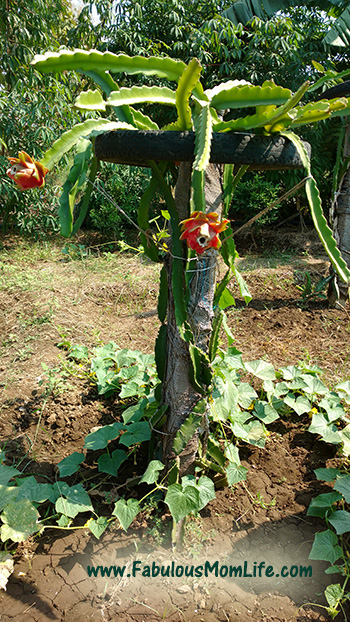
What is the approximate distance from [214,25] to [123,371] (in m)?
4.98

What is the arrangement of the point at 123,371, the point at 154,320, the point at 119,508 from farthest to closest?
1. the point at 154,320
2. the point at 123,371
3. the point at 119,508

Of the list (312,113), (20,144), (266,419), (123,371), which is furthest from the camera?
(20,144)

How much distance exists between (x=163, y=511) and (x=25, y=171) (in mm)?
1182

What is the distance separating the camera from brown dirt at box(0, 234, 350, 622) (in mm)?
1199

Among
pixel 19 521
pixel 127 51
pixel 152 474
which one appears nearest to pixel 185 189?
pixel 152 474

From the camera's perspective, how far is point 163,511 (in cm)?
145

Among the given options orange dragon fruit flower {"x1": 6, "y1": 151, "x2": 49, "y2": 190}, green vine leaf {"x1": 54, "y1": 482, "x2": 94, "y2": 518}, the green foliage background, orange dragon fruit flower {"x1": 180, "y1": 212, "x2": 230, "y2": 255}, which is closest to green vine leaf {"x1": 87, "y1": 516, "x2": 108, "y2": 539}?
green vine leaf {"x1": 54, "y1": 482, "x2": 94, "y2": 518}

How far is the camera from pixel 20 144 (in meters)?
5.01

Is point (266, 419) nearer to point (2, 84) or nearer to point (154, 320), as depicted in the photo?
point (154, 320)

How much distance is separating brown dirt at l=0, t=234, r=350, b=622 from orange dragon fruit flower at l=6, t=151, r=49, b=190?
1.11 m

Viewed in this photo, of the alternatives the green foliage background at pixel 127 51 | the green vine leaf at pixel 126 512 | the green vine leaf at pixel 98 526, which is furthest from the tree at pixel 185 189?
the green foliage background at pixel 127 51

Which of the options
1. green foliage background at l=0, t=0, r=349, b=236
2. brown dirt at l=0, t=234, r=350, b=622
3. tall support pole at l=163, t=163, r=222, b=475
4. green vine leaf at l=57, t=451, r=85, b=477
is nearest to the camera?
brown dirt at l=0, t=234, r=350, b=622

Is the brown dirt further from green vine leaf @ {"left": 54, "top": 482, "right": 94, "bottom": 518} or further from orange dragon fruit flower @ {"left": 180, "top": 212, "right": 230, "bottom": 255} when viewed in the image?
orange dragon fruit flower @ {"left": 180, "top": 212, "right": 230, "bottom": 255}

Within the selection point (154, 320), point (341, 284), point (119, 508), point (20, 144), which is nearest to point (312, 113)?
point (119, 508)
